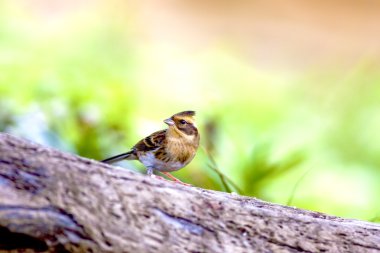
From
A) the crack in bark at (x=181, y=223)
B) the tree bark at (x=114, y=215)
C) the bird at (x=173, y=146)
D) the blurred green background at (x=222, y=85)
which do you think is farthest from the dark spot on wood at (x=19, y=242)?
the blurred green background at (x=222, y=85)

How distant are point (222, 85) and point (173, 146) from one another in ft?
6.73

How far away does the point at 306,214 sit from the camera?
154cm

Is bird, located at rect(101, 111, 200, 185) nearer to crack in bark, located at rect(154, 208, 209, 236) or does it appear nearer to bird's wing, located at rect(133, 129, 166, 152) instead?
bird's wing, located at rect(133, 129, 166, 152)

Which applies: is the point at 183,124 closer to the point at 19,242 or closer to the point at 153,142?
the point at 153,142

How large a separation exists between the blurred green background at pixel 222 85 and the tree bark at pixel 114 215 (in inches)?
23.7

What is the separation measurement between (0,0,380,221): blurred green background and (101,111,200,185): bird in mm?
312

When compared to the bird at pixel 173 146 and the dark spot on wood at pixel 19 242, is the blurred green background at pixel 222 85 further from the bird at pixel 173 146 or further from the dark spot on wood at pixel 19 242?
the dark spot on wood at pixel 19 242

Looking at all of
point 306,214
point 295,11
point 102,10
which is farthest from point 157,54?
point 306,214

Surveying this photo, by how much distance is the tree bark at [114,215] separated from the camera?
1229 millimetres

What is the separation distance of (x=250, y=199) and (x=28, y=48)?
2.24 meters

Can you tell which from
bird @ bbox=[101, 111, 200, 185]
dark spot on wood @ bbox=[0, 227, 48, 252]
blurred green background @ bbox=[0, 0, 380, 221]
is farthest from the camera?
blurred green background @ bbox=[0, 0, 380, 221]

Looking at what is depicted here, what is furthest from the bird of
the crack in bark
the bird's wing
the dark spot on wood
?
the dark spot on wood

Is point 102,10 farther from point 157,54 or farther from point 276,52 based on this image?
point 276,52

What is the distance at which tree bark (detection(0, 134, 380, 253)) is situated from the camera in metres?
1.23
